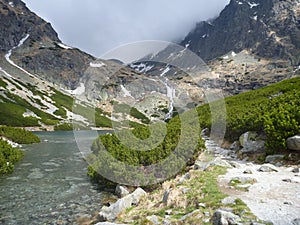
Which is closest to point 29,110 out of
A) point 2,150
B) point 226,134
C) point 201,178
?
point 2,150

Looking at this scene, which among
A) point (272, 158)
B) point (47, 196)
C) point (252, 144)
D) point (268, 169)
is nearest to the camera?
point (268, 169)

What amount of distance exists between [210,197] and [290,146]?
9740mm

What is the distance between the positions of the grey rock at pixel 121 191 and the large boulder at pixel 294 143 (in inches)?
489

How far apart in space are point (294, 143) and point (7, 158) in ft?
99.2

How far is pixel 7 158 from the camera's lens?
3117cm

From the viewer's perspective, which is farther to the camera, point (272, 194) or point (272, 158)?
point (272, 158)

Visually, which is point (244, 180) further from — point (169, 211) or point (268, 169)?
point (169, 211)

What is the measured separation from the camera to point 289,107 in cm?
2075

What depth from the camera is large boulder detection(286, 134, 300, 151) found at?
1704 cm

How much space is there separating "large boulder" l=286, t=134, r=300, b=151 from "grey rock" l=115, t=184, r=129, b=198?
12.4m

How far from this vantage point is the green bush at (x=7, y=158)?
27.2 meters

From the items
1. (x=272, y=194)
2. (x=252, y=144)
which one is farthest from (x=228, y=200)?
(x=252, y=144)

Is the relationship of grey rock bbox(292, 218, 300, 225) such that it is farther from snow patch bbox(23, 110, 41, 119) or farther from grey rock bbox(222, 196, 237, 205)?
snow patch bbox(23, 110, 41, 119)

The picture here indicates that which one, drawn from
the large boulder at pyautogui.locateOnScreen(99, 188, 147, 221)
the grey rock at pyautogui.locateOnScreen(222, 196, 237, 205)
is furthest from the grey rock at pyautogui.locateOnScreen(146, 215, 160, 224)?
the large boulder at pyautogui.locateOnScreen(99, 188, 147, 221)
